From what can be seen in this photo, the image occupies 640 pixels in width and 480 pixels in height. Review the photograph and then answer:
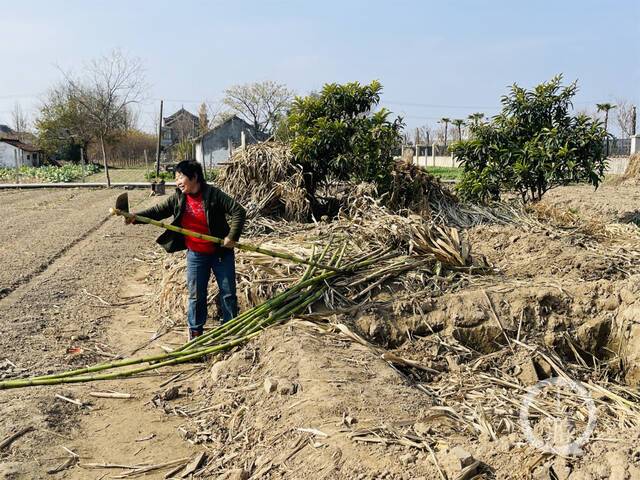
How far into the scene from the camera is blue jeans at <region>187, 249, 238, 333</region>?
16.5ft

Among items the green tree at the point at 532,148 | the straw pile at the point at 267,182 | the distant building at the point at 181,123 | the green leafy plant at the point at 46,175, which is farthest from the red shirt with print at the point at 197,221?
the distant building at the point at 181,123

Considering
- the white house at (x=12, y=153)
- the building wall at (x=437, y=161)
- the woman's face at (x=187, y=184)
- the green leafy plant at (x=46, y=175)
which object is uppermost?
the white house at (x=12, y=153)

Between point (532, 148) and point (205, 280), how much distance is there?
669cm

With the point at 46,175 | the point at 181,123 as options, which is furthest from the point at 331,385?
the point at 181,123

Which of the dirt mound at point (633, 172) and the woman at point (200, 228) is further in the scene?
the dirt mound at point (633, 172)

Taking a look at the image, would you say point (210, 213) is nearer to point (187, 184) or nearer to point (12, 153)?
point (187, 184)

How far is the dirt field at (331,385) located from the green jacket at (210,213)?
914 millimetres

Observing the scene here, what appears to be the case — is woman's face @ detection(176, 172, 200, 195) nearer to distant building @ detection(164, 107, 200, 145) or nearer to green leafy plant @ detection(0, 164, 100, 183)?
green leafy plant @ detection(0, 164, 100, 183)

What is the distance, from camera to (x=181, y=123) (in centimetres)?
5650

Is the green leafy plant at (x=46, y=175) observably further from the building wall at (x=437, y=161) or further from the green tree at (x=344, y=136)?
the green tree at (x=344, y=136)

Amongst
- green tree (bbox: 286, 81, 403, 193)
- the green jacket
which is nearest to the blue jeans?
the green jacket

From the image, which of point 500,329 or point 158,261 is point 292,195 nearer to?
point 158,261

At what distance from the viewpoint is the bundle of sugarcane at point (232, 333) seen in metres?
4.32

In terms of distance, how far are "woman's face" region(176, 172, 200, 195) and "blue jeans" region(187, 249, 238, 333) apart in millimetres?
529
